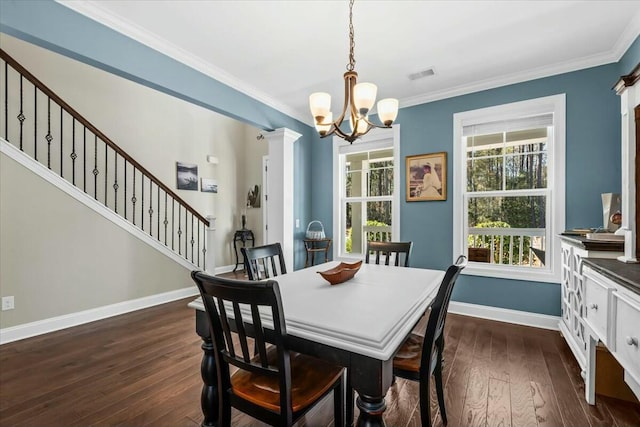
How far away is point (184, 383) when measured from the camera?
2055mm

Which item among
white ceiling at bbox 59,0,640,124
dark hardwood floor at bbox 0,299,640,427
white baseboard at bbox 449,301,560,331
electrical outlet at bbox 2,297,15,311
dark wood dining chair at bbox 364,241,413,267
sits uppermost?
white ceiling at bbox 59,0,640,124

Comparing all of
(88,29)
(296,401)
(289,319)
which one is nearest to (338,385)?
(296,401)

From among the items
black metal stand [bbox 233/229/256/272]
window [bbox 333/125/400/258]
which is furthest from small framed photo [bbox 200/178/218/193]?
window [bbox 333/125/400/258]

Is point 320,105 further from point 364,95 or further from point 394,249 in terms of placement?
point 394,249

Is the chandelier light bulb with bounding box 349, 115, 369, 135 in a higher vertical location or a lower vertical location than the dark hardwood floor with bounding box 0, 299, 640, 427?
higher

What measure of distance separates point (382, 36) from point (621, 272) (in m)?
2.26

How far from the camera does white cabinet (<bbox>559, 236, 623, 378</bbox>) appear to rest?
1.96 meters

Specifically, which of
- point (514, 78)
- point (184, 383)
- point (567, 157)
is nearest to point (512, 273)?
point (567, 157)

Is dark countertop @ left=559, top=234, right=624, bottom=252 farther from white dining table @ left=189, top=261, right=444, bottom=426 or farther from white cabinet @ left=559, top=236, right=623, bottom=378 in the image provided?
white dining table @ left=189, top=261, right=444, bottom=426

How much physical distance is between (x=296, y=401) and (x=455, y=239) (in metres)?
2.95

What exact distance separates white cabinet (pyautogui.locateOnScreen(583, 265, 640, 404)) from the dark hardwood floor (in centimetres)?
32

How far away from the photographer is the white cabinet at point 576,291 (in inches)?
77.1

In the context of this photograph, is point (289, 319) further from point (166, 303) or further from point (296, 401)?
point (166, 303)

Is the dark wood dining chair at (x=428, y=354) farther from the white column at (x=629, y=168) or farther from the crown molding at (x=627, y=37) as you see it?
the crown molding at (x=627, y=37)
